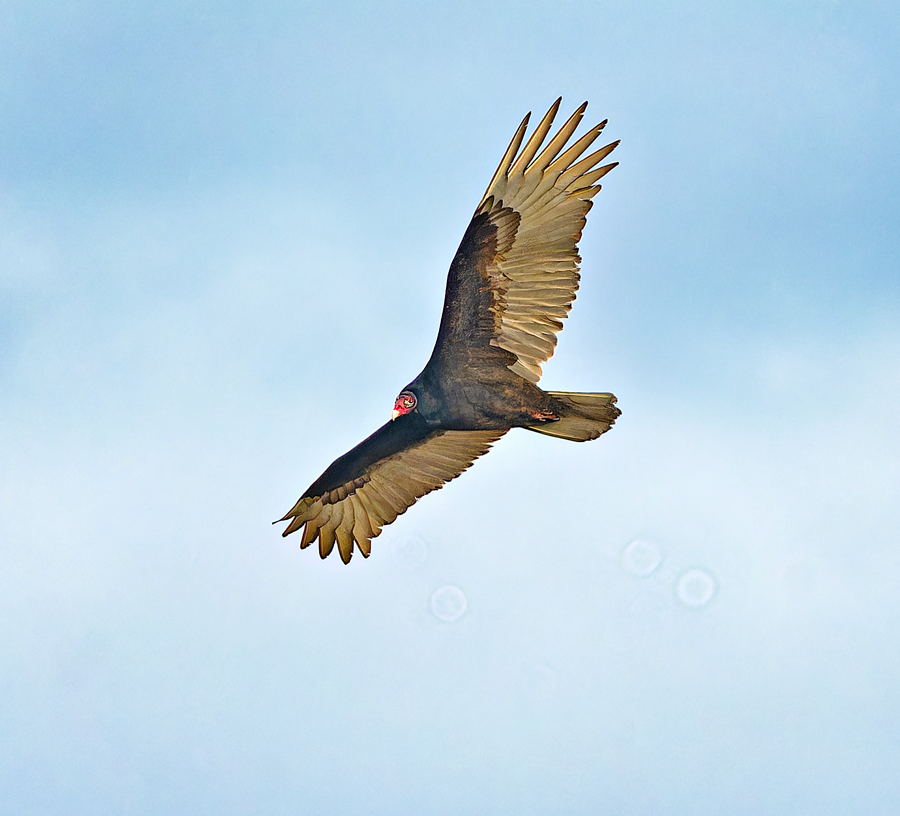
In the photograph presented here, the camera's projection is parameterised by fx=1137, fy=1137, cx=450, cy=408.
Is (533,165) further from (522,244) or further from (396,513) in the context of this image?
(396,513)

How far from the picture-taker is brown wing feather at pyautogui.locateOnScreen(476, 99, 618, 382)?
10.4 m

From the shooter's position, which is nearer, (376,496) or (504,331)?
(504,331)

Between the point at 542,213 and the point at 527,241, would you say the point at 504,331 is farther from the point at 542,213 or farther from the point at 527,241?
the point at 542,213

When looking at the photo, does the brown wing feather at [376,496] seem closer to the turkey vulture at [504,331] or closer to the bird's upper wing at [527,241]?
the turkey vulture at [504,331]

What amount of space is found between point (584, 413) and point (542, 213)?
196cm

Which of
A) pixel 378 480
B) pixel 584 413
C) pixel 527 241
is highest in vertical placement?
pixel 527 241

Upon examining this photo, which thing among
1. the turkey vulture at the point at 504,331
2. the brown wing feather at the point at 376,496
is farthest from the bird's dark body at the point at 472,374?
the brown wing feather at the point at 376,496

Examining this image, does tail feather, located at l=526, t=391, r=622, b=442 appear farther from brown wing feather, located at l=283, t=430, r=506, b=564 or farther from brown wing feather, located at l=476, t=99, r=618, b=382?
brown wing feather, located at l=283, t=430, r=506, b=564

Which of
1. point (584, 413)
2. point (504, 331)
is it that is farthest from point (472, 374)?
point (584, 413)

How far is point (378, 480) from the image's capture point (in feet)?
40.7

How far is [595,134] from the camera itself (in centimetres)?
1041

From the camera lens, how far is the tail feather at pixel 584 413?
1091 centimetres

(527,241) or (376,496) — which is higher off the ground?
(527,241)

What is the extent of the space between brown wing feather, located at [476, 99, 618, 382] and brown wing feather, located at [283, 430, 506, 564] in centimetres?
195
